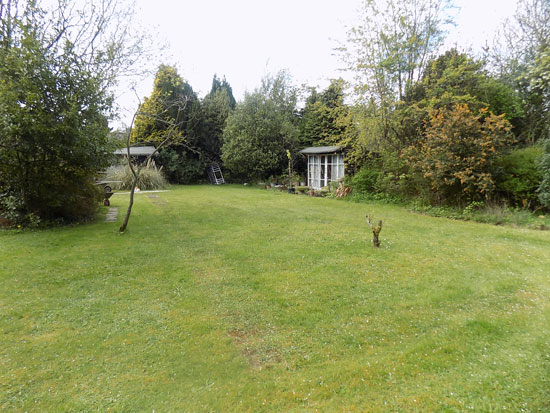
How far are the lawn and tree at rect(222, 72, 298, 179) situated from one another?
13.9 metres

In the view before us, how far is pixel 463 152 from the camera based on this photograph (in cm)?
891

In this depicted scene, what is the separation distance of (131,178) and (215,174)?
721 cm

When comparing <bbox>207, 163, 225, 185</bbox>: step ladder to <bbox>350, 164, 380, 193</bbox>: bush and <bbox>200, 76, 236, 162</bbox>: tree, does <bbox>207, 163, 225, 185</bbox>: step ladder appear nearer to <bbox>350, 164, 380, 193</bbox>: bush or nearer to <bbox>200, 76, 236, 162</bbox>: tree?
<bbox>200, 76, 236, 162</bbox>: tree

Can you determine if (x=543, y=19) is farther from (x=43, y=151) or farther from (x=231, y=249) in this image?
(x=43, y=151)

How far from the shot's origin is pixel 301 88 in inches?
960

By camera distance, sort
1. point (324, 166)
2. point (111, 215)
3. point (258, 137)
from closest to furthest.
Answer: point (111, 215) → point (324, 166) → point (258, 137)

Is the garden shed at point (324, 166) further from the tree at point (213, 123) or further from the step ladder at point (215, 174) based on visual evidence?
the tree at point (213, 123)

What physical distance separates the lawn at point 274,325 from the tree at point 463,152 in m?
3.15

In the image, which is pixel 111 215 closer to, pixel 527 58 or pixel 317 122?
pixel 527 58

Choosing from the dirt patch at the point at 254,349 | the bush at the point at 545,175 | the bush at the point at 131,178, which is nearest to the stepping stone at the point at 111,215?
the dirt patch at the point at 254,349

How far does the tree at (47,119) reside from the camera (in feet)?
19.9

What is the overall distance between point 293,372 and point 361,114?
1206cm

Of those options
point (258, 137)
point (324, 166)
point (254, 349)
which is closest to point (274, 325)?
point (254, 349)

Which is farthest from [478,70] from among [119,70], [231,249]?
[119,70]
